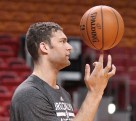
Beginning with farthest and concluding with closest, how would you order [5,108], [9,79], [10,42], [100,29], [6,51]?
1. [10,42]
2. [6,51]
3. [9,79]
4. [5,108]
5. [100,29]

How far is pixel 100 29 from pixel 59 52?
21.3 inches

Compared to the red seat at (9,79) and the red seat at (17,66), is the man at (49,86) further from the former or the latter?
the red seat at (17,66)

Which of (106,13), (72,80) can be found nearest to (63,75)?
(72,80)

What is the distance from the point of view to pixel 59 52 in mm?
2377

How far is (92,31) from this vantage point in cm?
281

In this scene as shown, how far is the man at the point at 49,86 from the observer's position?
7.21ft

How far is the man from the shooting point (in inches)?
86.5

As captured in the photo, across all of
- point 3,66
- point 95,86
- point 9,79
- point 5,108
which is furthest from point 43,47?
point 3,66

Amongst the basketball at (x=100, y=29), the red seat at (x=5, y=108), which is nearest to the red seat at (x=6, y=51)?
the red seat at (x=5, y=108)

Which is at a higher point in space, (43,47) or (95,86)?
(43,47)

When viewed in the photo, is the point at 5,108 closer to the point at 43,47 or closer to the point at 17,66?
the point at 17,66

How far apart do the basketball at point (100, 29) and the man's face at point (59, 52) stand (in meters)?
0.38

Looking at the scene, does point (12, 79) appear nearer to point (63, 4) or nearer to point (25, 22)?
point (25, 22)

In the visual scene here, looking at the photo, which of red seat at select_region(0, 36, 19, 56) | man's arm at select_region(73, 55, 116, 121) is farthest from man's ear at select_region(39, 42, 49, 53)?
red seat at select_region(0, 36, 19, 56)
